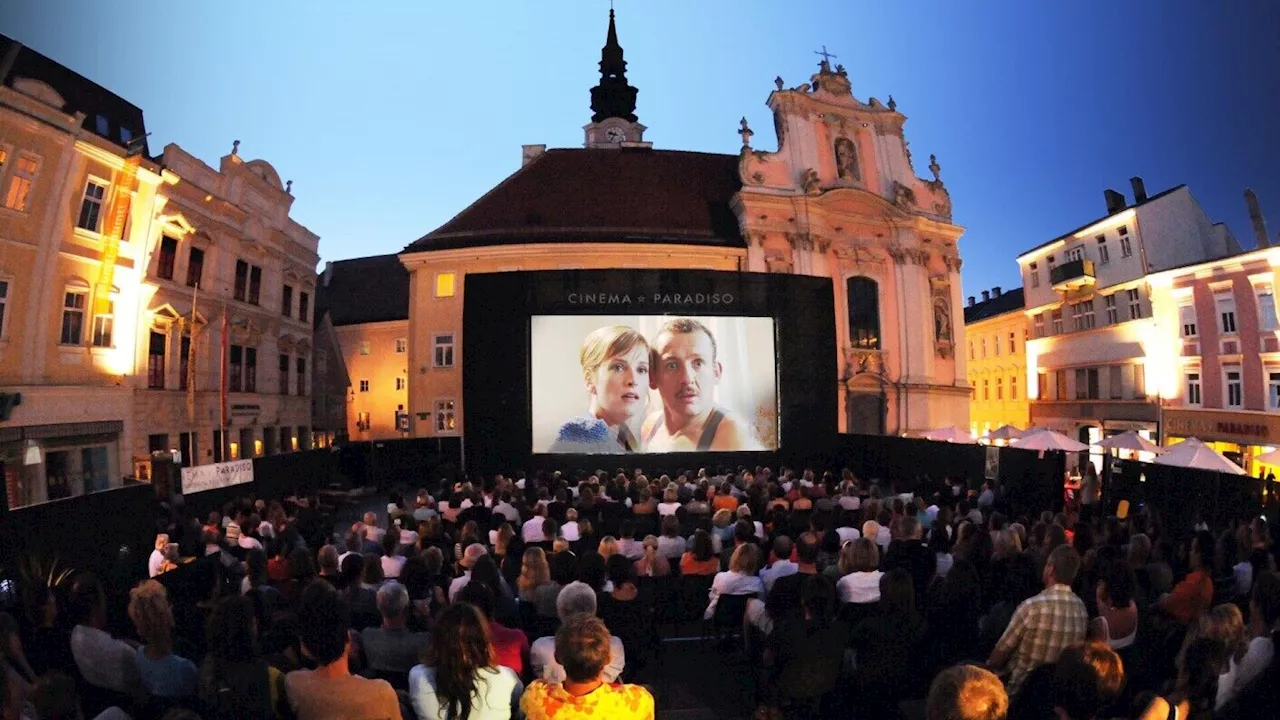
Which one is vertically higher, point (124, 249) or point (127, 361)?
point (124, 249)

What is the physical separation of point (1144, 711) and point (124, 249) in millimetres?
23102

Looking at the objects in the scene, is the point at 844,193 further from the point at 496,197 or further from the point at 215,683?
the point at 215,683

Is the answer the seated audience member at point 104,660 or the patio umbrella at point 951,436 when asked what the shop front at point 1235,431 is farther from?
the seated audience member at point 104,660

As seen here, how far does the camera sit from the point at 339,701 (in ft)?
9.93

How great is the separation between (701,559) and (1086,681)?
4.32 m

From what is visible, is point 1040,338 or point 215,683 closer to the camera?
point 215,683

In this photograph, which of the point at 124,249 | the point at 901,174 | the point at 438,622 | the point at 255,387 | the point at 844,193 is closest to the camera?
the point at 438,622

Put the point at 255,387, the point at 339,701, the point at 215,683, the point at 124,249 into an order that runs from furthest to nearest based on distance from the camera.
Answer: the point at 255,387 → the point at 124,249 → the point at 215,683 → the point at 339,701

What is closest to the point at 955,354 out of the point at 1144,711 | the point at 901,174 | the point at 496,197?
the point at 901,174

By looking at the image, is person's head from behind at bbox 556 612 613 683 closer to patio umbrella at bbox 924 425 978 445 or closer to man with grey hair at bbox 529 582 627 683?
man with grey hair at bbox 529 582 627 683

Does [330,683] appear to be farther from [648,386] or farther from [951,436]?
[951,436]

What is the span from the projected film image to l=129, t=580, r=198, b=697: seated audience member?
15.5m

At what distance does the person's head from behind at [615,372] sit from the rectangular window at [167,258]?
487 inches

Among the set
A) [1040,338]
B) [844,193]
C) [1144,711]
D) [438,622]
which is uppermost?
[844,193]
